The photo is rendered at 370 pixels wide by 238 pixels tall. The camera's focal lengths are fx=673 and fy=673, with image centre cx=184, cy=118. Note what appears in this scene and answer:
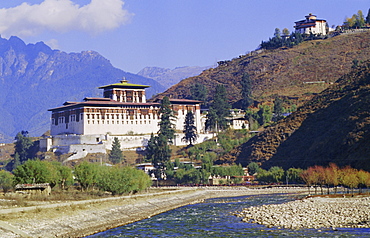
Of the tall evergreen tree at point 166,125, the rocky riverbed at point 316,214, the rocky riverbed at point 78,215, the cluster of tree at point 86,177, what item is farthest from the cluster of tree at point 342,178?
the tall evergreen tree at point 166,125

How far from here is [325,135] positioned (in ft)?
379

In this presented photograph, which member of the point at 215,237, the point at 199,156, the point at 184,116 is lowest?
the point at 215,237

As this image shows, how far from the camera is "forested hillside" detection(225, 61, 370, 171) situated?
345 ft

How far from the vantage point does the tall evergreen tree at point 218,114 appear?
15950cm

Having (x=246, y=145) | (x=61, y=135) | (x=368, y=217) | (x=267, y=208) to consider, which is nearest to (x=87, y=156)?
(x=61, y=135)

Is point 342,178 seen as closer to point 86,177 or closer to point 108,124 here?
point 86,177

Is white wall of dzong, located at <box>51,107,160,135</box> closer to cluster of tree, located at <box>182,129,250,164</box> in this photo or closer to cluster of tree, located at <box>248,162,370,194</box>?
cluster of tree, located at <box>182,129,250,164</box>

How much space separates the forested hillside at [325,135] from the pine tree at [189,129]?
15.9 m

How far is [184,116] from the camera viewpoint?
16712 centimetres

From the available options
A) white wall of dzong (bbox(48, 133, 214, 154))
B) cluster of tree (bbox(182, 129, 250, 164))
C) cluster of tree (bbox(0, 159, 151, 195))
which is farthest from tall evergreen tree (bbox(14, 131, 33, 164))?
cluster of tree (bbox(0, 159, 151, 195))

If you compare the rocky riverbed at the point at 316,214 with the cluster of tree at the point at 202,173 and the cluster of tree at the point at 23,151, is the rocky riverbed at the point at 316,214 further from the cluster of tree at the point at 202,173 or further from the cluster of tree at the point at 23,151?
the cluster of tree at the point at 23,151

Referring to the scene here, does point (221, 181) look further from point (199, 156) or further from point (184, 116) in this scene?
point (184, 116)

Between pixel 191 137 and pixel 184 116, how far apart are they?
14.4 metres

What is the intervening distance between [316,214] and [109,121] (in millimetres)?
101002
